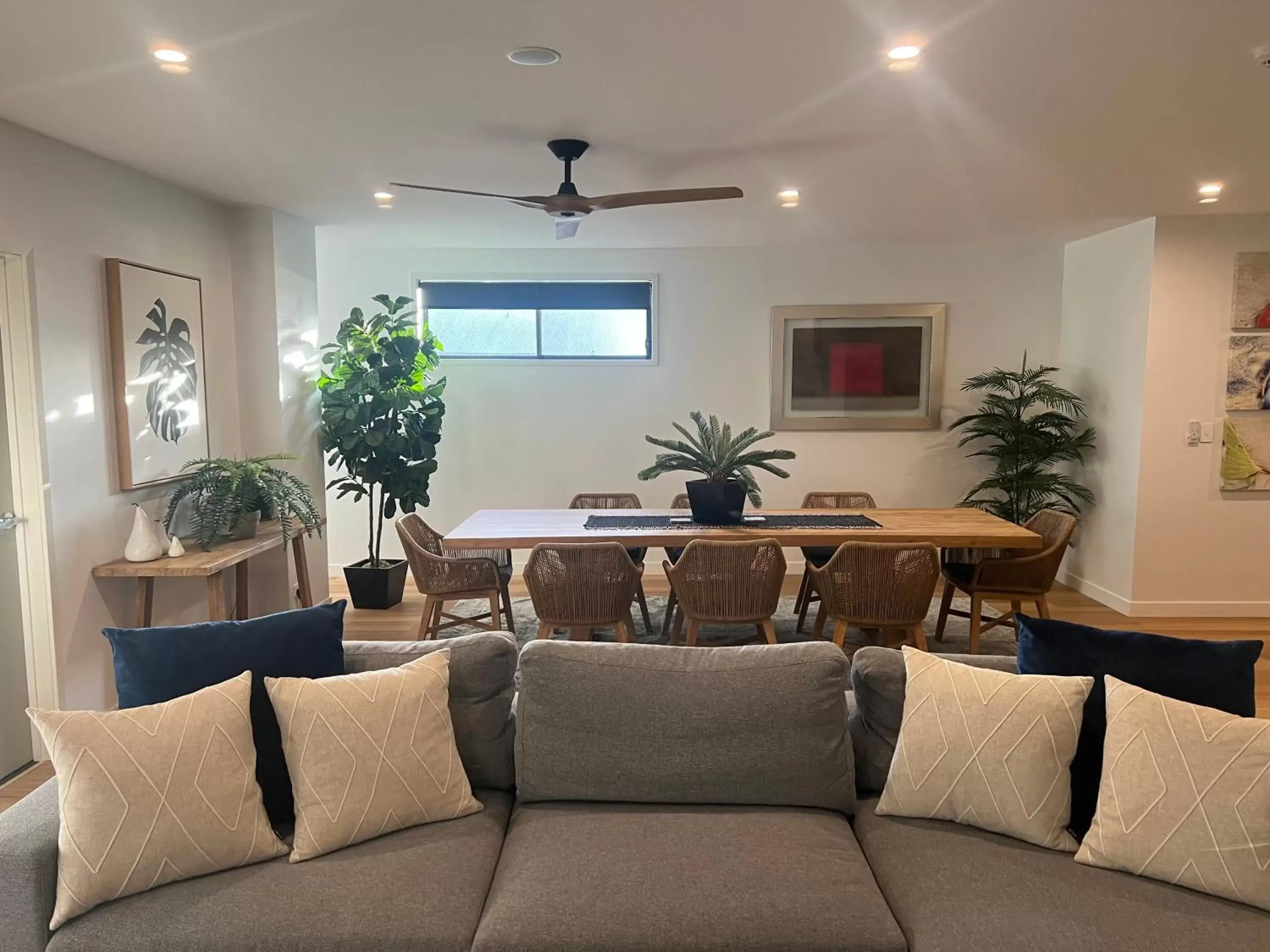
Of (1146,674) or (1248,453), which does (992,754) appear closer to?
(1146,674)

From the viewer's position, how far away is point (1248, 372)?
16.5ft

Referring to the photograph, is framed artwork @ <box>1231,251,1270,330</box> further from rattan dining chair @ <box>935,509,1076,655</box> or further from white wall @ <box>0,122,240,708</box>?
white wall @ <box>0,122,240,708</box>

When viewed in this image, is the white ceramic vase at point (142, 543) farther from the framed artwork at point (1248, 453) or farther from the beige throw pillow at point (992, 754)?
the framed artwork at point (1248, 453)

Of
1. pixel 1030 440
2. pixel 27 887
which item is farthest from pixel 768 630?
pixel 1030 440

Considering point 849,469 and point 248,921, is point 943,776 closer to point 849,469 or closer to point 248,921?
point 248,921

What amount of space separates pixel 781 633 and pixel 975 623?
44.2 inches

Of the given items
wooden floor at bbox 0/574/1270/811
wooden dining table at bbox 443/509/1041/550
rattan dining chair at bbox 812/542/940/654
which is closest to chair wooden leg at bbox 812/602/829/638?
rattan dining chair at bbox 812/542/940/654

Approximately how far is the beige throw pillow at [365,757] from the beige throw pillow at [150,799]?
99mm

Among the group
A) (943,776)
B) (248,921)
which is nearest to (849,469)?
(943,776)

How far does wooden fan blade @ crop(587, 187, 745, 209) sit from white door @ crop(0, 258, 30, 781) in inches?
93.7

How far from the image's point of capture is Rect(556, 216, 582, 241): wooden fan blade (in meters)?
3.85

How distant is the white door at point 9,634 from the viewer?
3.18m

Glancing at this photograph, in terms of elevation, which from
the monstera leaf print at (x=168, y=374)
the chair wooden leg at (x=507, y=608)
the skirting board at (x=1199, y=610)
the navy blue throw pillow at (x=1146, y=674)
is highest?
the monstera leaf print at (x=168, y=374)

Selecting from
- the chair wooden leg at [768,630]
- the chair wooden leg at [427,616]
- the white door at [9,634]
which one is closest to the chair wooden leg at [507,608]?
the chair wooden leg at [427,616]
